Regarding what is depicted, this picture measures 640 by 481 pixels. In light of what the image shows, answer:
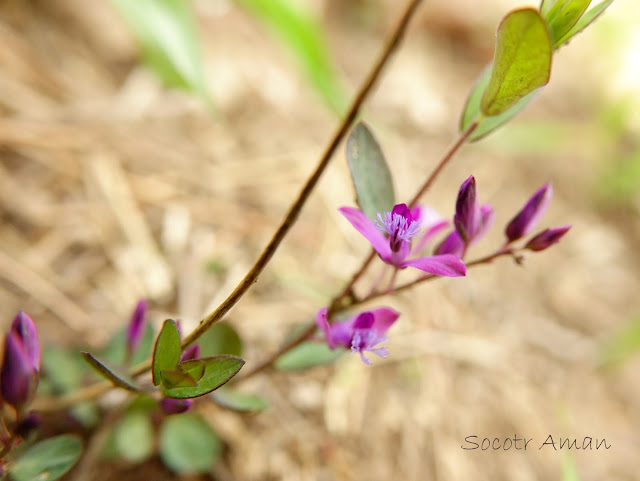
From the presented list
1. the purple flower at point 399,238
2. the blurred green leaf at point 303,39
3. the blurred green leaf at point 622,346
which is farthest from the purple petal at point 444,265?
the blurred green leaf at point 622,346

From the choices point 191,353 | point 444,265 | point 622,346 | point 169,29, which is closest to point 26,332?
point 191,353

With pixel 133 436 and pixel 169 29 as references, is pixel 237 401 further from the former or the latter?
pixel 169 29

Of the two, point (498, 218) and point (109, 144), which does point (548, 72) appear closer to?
point (109, 144)

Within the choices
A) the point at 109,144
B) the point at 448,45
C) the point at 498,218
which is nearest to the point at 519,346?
the point at 498,218

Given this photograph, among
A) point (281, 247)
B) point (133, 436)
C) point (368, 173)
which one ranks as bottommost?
point (133, 436)

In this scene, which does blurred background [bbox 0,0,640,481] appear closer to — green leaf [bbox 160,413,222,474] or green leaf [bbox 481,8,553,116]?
green leaf [bbox 160,413,222,474]

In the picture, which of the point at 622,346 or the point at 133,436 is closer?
the point at 133,436

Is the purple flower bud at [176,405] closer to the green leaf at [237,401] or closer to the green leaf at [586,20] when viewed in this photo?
the green leaf at [237,401]
